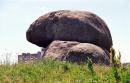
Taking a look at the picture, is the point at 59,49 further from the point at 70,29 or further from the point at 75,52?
the point at 70,29

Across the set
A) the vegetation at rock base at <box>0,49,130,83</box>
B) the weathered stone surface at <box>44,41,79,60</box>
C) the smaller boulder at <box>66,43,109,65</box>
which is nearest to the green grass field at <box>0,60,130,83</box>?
the vegetation at rock base at <box>0,49,130,83</box>

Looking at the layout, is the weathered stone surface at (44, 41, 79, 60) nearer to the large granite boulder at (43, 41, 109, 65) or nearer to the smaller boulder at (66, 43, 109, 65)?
the large granite boulder at (43, 41, 109, 65)

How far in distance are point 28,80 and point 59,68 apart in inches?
181

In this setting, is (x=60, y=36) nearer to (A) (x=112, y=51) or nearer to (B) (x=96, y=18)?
(B) (x=96, y=18)

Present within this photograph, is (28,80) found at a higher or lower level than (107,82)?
lower

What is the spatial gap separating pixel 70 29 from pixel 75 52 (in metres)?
6.17

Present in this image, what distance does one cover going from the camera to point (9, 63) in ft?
80.1

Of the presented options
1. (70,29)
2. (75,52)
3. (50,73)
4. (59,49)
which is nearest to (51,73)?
(50,73)

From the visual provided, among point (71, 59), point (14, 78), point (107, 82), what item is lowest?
point (71, 59)

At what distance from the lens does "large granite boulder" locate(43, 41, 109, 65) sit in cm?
2938

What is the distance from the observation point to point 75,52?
29.6 metres

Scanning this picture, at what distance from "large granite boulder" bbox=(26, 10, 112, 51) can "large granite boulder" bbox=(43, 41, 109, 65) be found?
8.67 feet

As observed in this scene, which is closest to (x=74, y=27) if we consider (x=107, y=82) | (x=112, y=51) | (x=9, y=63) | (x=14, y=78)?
(x=9, y=63)

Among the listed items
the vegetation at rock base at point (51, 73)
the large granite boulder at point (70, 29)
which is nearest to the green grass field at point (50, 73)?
the vegetation at rock base at point (51, 73)
